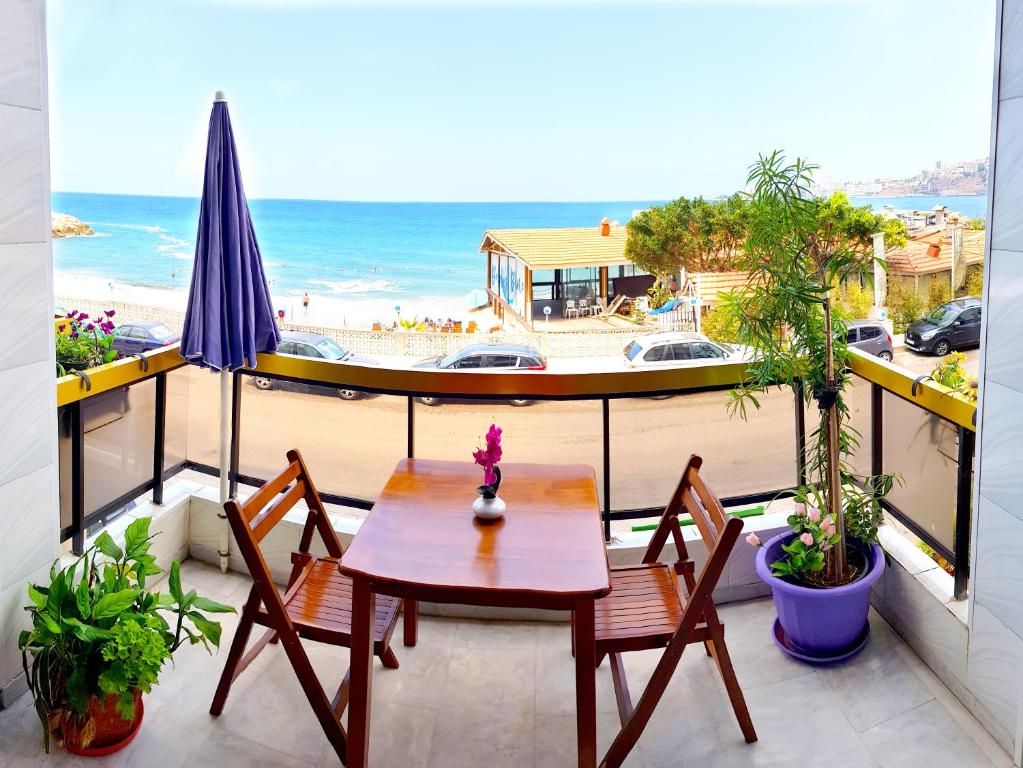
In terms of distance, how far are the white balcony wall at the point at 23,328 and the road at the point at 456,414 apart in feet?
2.48

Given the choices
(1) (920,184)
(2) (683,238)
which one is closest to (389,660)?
(2) (683,238)

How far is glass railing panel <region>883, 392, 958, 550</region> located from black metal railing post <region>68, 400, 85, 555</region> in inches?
104

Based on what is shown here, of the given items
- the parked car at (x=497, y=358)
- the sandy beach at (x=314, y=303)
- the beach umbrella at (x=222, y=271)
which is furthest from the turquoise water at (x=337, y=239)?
the beach umbrella at (x=222, y=271)

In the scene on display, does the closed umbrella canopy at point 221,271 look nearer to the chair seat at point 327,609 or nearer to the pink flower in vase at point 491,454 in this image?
the chair seat at point 327,609

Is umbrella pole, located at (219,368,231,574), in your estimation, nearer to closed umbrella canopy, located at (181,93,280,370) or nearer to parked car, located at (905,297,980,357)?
closed umbrella canopy, located at (181,93,280,370)

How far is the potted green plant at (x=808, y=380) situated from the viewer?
241 centimetres

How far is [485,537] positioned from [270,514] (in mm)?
571

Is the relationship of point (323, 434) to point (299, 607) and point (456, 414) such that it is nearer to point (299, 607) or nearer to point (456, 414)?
point (456, 414)

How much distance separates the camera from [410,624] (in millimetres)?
2615

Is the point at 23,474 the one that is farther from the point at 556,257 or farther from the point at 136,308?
the point at 136,308

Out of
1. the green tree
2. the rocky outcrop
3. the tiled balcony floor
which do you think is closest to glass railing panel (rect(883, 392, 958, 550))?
the tiled balcony floor

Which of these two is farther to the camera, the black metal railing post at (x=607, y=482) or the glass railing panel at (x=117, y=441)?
the black metal railing post at (x=607, y=482)

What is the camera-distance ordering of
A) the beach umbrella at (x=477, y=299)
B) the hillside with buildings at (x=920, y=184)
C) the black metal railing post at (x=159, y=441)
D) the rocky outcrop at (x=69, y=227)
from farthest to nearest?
the hillside with buildings at (x=920, y=184) < the rocky outcrop at (x=69, y=227) < the beach umbrella at (x=477, y=299) < the black metal railing post at (x=159, y=441)

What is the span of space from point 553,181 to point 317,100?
1418 centimetres
